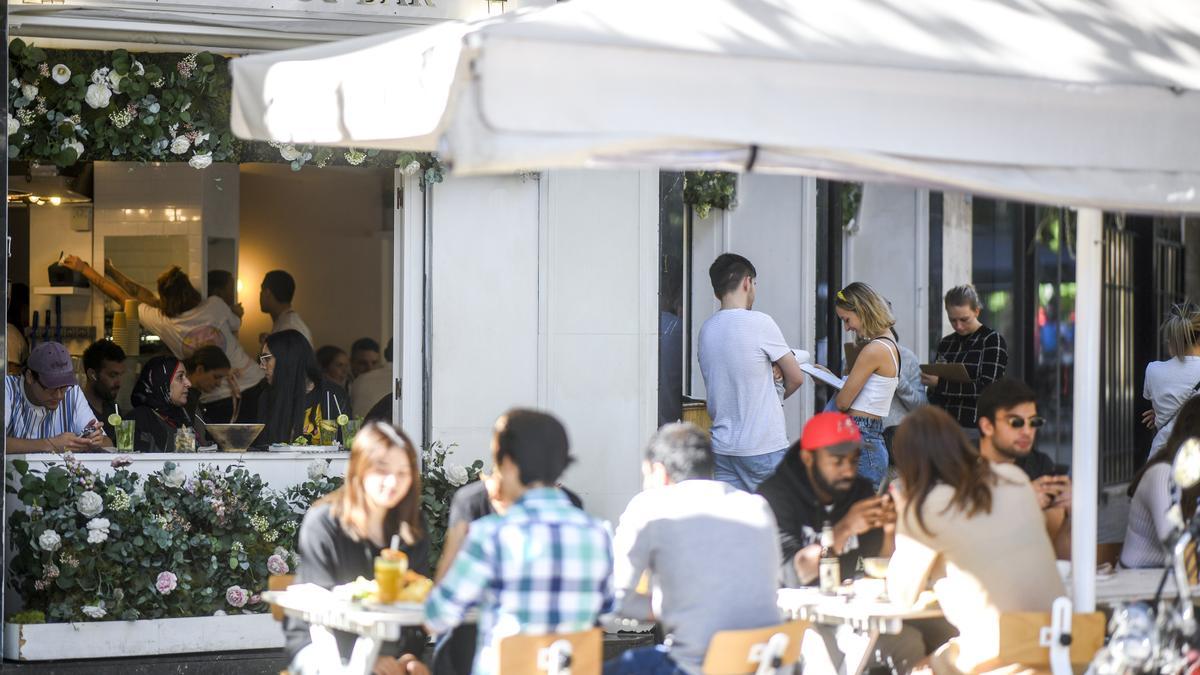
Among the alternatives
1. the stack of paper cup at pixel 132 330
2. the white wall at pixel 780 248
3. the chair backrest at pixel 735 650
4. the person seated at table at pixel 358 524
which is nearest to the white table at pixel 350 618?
the person seated at table at pixel 358 524

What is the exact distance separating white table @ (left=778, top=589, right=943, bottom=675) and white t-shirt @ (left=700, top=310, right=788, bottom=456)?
2380 mm

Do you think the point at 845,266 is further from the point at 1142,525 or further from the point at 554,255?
the point at 1142,525

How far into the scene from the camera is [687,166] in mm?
4125

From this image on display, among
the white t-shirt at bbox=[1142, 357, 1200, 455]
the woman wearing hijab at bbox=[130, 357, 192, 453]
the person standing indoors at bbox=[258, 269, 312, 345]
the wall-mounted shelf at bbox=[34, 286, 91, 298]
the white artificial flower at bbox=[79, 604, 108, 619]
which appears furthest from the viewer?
the wall-mounted shelf at bbox=[34, 286, 91, 298]

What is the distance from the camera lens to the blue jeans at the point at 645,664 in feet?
14.4

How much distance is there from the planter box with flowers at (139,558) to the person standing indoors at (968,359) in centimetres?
361

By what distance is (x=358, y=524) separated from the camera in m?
4.88

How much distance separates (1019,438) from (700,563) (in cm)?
165

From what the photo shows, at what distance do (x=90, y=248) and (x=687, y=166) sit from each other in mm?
8159

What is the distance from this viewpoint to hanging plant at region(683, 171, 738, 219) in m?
8.93

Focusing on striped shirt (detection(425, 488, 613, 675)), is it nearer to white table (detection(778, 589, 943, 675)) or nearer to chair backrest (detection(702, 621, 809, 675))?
chair backrest (detection(702, 621, 809, 675))

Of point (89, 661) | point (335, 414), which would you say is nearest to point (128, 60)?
point (335, 414)

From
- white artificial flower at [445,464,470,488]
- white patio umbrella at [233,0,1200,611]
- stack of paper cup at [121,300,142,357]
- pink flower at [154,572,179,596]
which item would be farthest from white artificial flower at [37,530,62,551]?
stack of paper cup at [121,300,142,357]

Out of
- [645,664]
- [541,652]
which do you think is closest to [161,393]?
[645,664]
